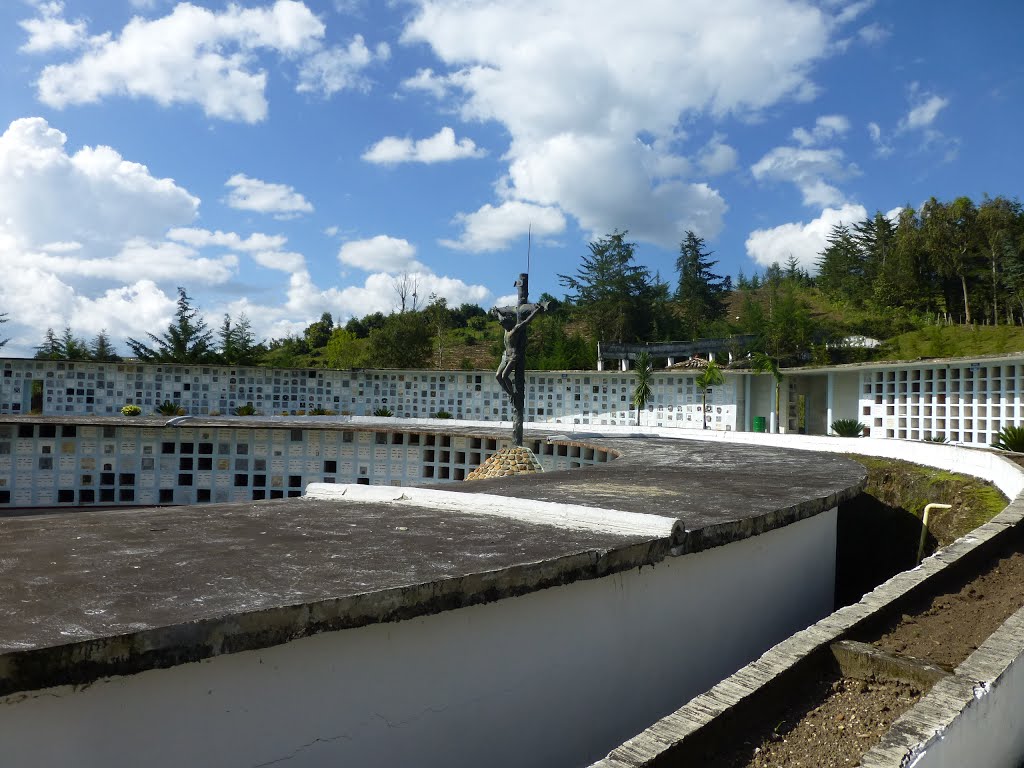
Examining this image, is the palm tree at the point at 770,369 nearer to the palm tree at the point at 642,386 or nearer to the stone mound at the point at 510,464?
the palm tree at the point at 642,386

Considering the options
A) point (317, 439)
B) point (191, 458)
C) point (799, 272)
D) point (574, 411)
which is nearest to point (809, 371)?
point (574, 411)

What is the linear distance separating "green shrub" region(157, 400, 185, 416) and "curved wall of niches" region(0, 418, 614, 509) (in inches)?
296

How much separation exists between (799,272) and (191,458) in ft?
160

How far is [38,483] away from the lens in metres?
13.6

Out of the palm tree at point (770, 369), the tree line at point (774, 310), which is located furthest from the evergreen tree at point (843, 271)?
the palm tree at point (770, 369)

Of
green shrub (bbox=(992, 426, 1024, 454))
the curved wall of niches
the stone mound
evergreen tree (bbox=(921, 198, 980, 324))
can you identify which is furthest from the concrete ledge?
evergreen tree (bbox=(921, 198, 980, 324))

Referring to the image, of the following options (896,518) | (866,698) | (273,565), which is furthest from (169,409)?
(866,698)

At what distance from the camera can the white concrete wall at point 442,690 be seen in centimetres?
215

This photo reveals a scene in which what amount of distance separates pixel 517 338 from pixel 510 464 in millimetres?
1885

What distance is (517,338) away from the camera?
10.6 metres

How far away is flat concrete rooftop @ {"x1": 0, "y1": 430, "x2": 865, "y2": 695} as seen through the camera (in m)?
2.14

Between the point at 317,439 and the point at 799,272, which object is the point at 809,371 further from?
the point at 799,272

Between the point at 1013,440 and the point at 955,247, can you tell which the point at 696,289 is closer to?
the point at 955,247

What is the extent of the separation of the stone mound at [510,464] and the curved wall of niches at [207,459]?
112 inches
